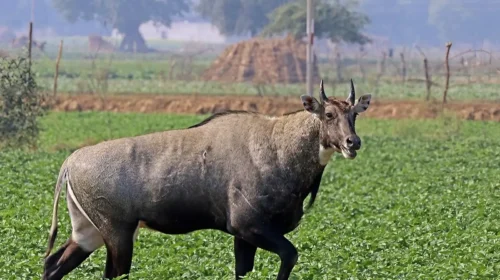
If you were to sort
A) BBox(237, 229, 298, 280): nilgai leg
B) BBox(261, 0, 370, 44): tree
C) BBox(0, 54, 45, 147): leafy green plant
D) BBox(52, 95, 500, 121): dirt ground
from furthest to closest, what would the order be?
BBox(261, 0, 370, 44): tree
BBox(52, 95, 500, 121): dirt ground
BBox(0, 54, 45, 147): leafy green plant
BBox(237, 229, 298, 280): nilgai leg

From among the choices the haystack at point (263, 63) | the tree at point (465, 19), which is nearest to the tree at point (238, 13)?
the tree at point (465, 19)

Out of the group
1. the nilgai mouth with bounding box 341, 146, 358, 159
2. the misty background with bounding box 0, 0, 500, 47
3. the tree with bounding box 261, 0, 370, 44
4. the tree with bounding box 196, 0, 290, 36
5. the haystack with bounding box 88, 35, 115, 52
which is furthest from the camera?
the misty background with bounding box 0, 0, 500, 47

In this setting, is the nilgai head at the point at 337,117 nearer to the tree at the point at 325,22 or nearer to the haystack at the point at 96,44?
the tree at the point at 325,22

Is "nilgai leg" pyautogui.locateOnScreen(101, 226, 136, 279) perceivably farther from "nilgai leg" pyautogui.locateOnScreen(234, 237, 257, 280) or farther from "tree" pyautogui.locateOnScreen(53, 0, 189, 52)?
"tree" pyautogui.locateOnScreen(53, 0, 189, 52)

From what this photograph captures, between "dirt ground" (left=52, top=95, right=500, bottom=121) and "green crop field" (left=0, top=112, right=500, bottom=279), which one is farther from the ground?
"green crop field" (left=0, top=112, right=500, bottom=279)

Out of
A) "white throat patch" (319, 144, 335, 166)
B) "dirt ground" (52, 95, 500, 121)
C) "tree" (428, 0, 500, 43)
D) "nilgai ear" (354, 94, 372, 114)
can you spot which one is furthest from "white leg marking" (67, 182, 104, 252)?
"tree" (428, 0, 500, 43)

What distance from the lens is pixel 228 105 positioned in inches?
1823

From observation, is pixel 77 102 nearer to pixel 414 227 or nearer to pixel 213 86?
pixel 213 86

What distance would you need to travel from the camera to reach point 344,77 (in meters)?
66.8

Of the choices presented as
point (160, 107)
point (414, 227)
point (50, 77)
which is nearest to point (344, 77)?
point (50, 77)

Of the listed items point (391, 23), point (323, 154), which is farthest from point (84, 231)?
point (391, 23)

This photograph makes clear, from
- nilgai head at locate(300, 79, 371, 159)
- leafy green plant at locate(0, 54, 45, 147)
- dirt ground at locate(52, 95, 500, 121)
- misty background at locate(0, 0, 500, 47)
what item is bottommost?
misty background at locate(0, 0, 500, 47)

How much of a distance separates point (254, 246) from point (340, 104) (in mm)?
1583

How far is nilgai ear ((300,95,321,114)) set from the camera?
1167cm
